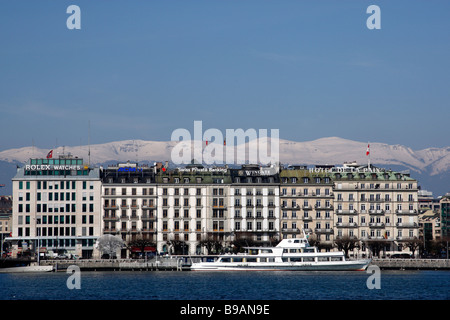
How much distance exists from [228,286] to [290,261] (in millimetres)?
31280

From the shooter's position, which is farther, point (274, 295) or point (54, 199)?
point (54, 199)

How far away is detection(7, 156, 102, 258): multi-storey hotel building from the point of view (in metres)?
143

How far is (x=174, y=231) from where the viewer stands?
144000 millimetres

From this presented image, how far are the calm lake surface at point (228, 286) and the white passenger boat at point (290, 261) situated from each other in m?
3.53

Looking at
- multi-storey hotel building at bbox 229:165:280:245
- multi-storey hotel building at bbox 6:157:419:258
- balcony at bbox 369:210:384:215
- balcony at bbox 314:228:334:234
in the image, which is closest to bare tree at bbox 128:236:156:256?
multi-storey hotel building at bbox 6:157:419:258

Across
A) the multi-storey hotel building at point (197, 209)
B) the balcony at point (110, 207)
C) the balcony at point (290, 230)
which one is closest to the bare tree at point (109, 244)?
the multi-storey hotel building at point (197, 209)

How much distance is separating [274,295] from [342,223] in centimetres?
6847

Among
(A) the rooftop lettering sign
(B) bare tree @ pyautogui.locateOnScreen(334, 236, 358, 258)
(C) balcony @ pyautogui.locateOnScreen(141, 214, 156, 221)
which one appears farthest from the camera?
(A) the rooftop lettering sign

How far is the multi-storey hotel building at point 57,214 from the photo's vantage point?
143 meters

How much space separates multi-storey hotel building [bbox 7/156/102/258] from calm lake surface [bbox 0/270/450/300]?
2355cm

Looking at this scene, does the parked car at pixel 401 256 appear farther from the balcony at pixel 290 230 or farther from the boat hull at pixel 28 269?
the boat hull at pixel 28 269

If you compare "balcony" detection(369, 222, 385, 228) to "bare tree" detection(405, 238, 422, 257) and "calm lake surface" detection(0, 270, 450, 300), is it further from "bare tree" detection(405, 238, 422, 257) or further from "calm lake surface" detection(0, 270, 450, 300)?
"calm lake surface" detection(0, 270, 450, 300)
